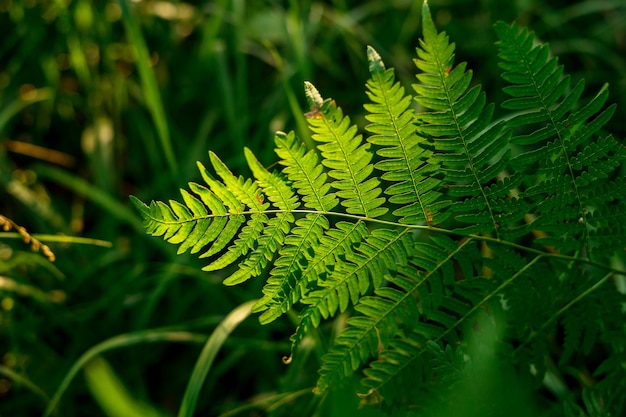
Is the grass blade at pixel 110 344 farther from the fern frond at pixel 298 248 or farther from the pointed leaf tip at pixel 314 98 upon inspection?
the pointed leaf tip at pixel 314 98

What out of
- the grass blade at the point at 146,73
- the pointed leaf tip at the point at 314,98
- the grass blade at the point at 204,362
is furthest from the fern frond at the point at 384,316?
the grass blade at the point at 146,73

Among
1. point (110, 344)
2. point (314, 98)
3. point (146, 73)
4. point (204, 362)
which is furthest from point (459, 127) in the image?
point (146, 73)

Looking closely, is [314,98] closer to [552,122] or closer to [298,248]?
[298,248]

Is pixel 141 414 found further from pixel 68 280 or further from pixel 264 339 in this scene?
pixel 68 280

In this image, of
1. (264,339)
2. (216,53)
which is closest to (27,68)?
(216,53)

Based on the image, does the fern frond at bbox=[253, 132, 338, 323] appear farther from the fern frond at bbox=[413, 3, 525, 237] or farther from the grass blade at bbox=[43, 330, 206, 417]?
the grass blade at bbox=[43, 330, 206, 417]

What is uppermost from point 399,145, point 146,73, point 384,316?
point 146,73
